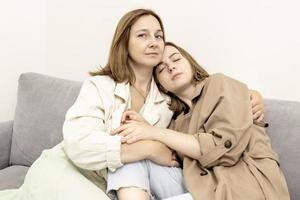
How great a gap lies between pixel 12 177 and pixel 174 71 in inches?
37.6

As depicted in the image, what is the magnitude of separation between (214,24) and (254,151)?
68 cm

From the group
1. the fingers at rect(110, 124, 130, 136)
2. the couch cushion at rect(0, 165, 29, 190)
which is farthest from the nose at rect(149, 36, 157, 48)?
the couch cushion at rect(0, 165, 29, 190)

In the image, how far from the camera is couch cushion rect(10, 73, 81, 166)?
203cm

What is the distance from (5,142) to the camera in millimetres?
2131

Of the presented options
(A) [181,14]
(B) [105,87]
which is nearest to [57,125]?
(B) [105,87]

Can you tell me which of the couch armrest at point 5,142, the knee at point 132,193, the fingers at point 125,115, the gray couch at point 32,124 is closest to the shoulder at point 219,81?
the fingers at point 125,115

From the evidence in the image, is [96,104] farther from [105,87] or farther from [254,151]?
[254,151]

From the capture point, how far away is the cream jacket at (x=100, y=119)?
142cm

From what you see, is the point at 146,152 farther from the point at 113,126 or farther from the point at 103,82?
the point at 103,82

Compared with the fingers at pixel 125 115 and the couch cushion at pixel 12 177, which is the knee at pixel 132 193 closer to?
the fingers at pixel 125 115

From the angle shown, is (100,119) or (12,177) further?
(12,177)

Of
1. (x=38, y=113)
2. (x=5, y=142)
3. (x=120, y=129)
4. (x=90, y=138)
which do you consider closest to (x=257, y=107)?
(x=120, y=129)

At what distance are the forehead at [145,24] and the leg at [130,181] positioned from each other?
52cm

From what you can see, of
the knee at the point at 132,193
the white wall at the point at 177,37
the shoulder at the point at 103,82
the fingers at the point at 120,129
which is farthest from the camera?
the white wall at the point at 177,37
